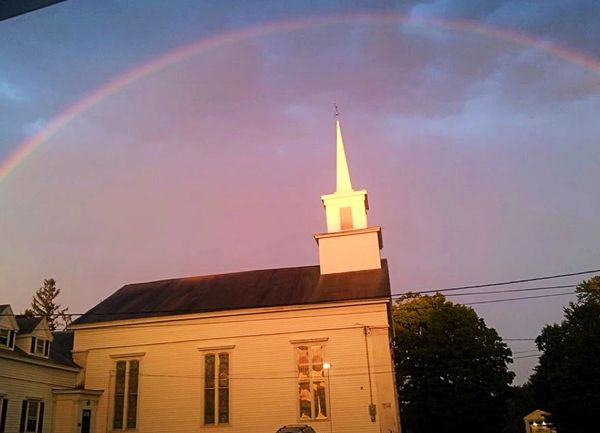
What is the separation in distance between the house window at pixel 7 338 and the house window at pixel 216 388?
9.77m

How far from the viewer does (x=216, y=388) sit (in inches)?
1209

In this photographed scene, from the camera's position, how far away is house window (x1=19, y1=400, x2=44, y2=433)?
28.0 m

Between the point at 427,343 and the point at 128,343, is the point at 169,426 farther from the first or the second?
the point at 427,343

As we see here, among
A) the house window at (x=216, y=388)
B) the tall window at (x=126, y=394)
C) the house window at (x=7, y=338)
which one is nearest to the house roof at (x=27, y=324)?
the house window at (x=7, y=338)

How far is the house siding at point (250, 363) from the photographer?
28.7m

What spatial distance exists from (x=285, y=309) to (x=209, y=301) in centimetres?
533

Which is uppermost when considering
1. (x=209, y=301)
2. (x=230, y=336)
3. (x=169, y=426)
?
(x=209, y=301)

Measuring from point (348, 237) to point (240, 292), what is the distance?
296 inches

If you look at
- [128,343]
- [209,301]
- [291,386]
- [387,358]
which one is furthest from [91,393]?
[387,358]

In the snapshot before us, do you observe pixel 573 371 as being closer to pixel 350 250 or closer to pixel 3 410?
pixel 350 250

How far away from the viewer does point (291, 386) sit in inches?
1162

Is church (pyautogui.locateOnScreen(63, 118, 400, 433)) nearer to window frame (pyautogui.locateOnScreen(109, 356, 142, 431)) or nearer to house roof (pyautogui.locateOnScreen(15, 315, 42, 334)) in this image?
window frame (pyautogui.locateOnScreen(109, 356, 142, 431))

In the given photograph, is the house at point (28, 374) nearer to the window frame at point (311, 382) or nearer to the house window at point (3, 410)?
the house window at point (3, 410)

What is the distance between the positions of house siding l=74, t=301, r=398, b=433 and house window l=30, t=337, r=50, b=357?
3.19m
